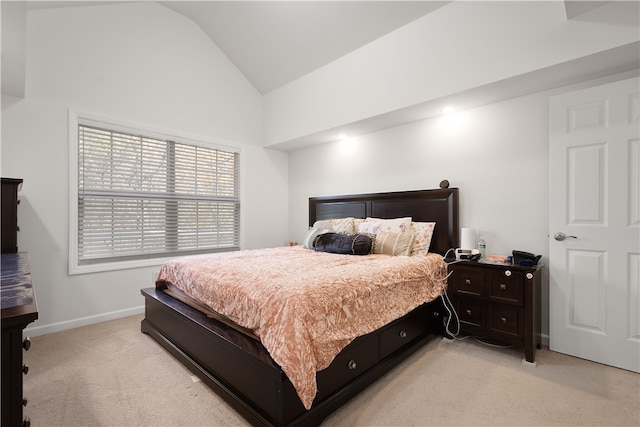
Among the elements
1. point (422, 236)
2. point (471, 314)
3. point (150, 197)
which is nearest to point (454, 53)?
point (422, 236)

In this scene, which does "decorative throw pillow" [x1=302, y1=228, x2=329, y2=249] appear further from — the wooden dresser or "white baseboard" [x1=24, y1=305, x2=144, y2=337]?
the wooden dresser

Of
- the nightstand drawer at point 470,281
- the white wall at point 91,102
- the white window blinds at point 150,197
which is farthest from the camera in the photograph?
the white window blinds at point 150,197

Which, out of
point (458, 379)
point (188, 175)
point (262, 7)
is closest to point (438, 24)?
point (262, 7)

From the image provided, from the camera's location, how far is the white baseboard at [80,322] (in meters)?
2.80

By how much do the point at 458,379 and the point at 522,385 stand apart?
1.33 ft

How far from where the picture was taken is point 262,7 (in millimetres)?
3369

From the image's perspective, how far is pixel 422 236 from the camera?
10.1ft

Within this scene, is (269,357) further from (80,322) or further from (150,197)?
(150,197)

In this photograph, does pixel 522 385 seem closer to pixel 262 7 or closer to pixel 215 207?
pixel 215 207

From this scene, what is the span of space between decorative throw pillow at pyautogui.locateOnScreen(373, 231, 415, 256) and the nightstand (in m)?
0.44

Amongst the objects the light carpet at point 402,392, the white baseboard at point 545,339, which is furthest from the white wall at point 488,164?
the light carpet at point 402,392

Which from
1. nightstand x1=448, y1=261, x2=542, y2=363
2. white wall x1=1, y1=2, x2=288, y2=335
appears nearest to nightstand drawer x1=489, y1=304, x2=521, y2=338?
nightstand x1=448, y1=261, x2=542, y2=363

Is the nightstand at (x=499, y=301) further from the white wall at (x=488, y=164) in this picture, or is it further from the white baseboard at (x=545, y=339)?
the white wall at (x=488, y=164)

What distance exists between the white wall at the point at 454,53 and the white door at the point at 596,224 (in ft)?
1.43
